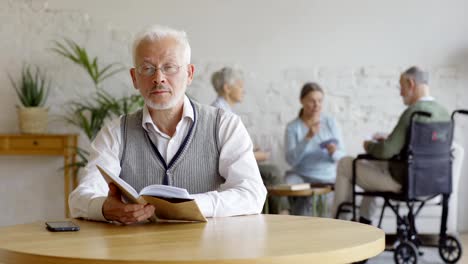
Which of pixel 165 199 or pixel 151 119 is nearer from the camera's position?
pixel 165 199

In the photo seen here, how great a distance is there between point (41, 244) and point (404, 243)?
3798 mm

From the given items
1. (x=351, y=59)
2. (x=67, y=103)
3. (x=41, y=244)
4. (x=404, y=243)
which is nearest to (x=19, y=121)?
(x=67, y=103)

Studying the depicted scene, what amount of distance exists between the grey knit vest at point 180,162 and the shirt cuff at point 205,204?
10.3 inches

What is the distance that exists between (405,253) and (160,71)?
10.3ft

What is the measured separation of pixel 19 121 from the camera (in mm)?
6895

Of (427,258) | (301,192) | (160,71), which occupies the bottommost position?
(427,258)

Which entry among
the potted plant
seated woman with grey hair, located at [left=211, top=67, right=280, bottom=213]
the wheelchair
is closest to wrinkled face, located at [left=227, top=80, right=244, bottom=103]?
seated woman with grey hair, located at [left=211, top=67, right=280, bottom=213]

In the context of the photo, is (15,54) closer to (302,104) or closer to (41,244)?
(302,104)

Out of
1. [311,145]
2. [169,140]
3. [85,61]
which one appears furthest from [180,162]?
[85,61]

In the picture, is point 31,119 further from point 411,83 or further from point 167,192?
point 167,192

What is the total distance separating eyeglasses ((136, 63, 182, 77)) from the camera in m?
2.81

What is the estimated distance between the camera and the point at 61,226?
7.54 feet

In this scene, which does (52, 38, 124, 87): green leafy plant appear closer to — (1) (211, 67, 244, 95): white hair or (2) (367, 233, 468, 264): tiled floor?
(1) (211, 67, 244, 95): white hair

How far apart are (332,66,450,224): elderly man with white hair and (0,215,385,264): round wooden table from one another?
10.4 ft
